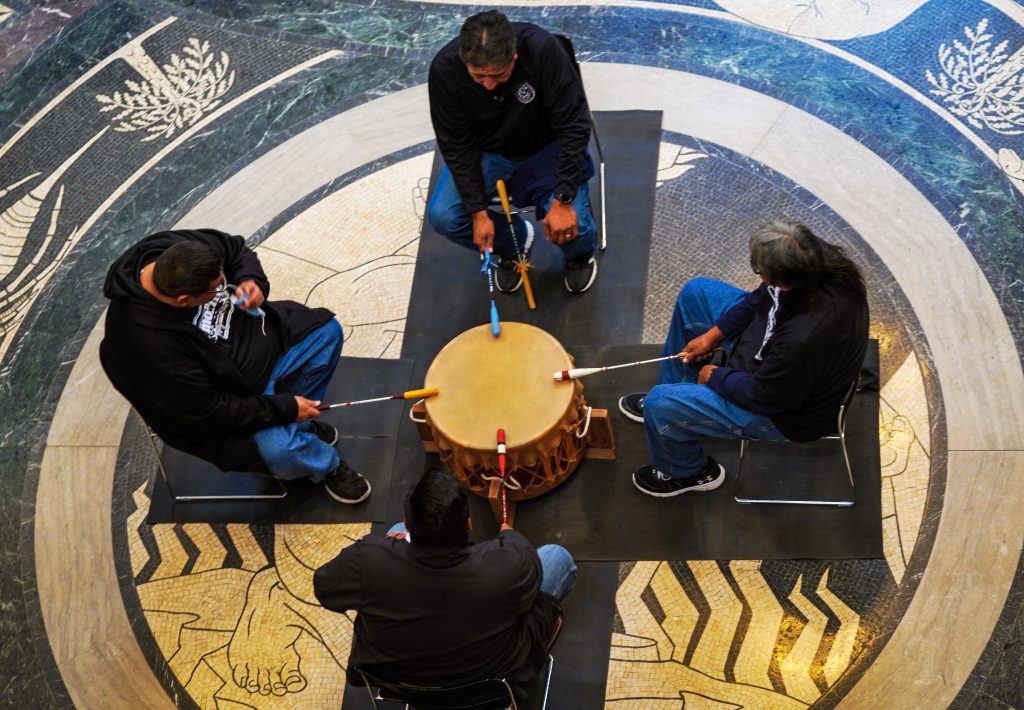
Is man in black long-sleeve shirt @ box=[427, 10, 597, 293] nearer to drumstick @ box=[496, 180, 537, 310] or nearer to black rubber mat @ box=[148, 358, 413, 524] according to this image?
drumstick @ box=[496, 180, 537, 310]

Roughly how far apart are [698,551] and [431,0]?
3.70 metres

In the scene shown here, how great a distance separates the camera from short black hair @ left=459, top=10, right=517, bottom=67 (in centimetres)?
374

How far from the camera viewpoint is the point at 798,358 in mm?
3225

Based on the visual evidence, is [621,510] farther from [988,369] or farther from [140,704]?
[140,704]

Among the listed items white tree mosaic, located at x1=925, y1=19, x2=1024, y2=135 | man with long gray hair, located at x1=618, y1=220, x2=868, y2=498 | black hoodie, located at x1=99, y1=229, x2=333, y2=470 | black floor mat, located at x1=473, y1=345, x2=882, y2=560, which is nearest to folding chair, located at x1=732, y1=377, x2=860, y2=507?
black floor mat, located at x1=473, y1=345, x2=882, y2=560

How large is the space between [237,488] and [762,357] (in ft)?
7.41

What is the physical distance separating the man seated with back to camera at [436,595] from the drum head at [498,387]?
2.18 ft

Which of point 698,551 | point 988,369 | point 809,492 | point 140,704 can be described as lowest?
point 140,704

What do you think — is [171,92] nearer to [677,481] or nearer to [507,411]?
[507,411]

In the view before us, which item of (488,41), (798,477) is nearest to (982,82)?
(798,477)

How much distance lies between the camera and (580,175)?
418 cm

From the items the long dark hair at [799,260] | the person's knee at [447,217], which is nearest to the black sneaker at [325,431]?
the person's knee at [447,217]

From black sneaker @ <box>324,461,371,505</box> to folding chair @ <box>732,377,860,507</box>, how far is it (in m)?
1.50

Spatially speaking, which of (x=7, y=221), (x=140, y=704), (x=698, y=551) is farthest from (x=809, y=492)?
(x=7, y=221)
